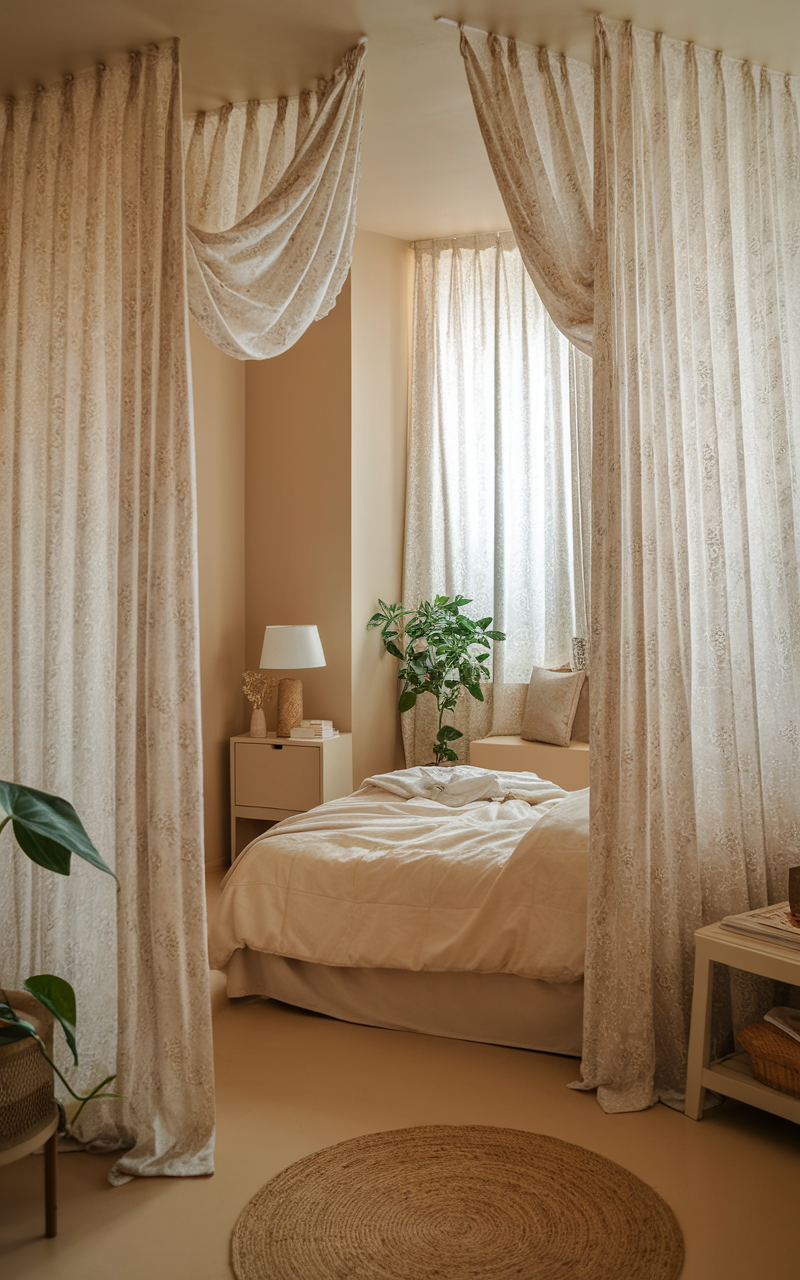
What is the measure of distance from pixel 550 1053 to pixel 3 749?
1.83m

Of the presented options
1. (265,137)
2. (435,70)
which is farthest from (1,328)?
(435,70)

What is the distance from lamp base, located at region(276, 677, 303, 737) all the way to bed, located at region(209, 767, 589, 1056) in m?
1.60

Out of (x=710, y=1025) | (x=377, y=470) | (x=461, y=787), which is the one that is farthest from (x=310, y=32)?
(x=377, y=470)

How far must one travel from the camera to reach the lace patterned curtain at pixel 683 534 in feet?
9.34

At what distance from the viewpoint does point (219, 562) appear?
5656 mm

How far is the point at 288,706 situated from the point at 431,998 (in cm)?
236

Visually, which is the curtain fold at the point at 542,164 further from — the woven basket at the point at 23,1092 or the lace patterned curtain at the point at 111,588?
the woven basket at the point at 23,1092

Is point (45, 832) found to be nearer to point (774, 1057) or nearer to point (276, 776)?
point (774, 1057)

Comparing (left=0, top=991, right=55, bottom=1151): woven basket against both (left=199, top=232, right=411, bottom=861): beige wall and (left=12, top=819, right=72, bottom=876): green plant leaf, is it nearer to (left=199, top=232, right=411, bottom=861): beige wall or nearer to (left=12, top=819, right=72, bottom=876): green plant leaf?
(left=12, top=819, right=72, bottom=876): green plant leaf

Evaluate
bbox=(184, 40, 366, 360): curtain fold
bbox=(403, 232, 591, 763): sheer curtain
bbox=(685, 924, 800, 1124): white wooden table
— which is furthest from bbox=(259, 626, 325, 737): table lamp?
bbox=(685, 924, 800, 1124): white wooden table

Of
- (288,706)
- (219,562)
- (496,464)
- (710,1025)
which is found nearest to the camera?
(710,1025)

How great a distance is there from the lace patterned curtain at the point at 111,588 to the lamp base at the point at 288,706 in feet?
8.75

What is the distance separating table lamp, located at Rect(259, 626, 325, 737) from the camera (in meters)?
Answer: 5.28

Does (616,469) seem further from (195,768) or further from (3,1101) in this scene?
(3,1101)
